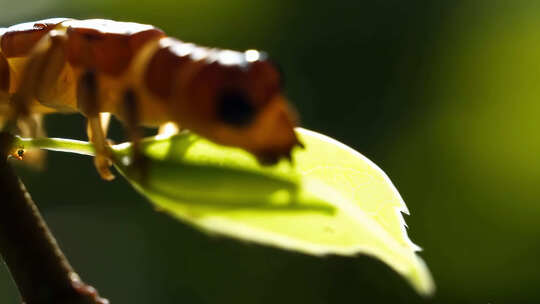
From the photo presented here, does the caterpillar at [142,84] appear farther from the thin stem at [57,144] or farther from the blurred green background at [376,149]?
the blurred green background at [376,149]

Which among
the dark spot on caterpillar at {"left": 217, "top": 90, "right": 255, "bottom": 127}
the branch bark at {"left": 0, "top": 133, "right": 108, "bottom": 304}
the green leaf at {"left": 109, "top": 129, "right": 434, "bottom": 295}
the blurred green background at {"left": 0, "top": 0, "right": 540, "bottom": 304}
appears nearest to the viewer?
the green leaf at {"left": 109, "top": 129, "right": 434, "bottom": 295}

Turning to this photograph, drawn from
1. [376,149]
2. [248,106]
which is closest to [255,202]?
[248,106]

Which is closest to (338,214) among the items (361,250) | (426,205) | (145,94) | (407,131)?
(361,250)

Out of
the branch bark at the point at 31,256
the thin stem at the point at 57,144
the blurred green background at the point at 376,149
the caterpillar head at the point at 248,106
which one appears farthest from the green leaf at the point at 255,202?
the blurred green background at the point at 376,149

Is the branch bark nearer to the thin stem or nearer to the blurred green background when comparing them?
the thin stem

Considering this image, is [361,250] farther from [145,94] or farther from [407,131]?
[407,131]

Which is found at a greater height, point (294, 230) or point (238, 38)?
point (294, 230)

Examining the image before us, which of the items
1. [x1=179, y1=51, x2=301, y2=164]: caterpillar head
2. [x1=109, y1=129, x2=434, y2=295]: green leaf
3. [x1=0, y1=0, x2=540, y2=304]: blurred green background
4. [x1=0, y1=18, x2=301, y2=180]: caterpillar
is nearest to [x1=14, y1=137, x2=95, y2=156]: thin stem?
[x1=0, y1=18, x2=301, y2=180]: caterpillar

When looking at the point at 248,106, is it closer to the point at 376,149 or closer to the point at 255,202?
the point at 255,202
